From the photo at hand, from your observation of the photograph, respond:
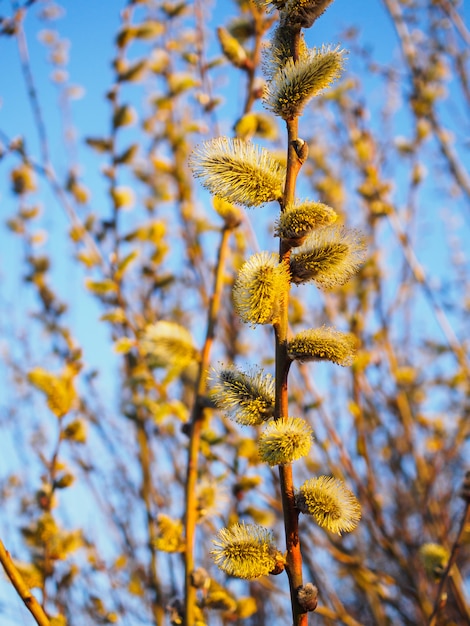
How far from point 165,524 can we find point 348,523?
0.83 m

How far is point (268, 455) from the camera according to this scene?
0.99 meters

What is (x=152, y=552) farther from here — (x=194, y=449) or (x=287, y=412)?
(x=287, y=412)

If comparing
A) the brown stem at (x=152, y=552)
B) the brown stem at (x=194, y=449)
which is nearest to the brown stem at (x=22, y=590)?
the brown stem at (x=194, y=449)

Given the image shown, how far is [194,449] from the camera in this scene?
179cm

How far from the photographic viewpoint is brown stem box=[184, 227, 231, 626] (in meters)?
1.58

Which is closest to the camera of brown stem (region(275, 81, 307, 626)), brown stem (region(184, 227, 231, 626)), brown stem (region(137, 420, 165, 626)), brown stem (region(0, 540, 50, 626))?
brown stem (region(275, 81, 307, 626))

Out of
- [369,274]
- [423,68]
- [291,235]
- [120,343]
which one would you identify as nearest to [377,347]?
[369,274]

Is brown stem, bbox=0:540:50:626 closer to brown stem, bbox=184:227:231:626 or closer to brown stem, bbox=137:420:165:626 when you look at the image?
brown stem, bbox=184:227:231:626

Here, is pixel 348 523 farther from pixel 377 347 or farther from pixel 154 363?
pixel 377 347

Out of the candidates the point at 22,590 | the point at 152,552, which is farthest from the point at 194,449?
the point at 22,590

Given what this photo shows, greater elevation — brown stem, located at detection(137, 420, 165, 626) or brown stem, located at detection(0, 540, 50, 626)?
brown stem, located at detection(137, 420, 165, 626)

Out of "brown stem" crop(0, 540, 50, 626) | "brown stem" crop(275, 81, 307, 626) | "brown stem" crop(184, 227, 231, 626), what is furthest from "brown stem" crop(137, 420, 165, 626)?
"brown stem" crop(275, 81, 307, 626)

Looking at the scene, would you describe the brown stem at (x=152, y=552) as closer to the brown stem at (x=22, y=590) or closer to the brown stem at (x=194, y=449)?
the brown stem at (x=194, y=449)

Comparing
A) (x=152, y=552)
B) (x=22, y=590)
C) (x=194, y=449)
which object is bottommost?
(x=22, y=590)
